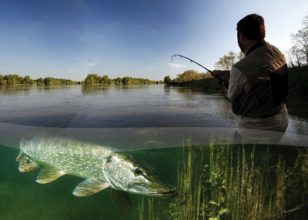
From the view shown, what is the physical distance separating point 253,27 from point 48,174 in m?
2.55

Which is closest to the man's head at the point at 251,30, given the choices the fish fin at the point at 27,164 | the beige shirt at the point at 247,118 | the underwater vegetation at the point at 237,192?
the beige shirt at the point at 247,118

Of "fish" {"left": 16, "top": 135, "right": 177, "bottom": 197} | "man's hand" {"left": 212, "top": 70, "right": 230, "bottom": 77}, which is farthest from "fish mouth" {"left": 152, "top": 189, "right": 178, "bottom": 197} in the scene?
"man's hand" {"left": 212, "top": 70, "right": 230, "bottom": 77}

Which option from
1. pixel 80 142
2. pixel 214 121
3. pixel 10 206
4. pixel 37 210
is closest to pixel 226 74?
pixel 80 142

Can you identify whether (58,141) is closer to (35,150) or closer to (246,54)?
(35,150)

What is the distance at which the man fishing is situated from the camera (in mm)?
2688

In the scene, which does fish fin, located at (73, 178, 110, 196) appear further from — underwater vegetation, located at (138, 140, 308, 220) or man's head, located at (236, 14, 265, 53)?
man's head, located at (236, 14, 265, 53)

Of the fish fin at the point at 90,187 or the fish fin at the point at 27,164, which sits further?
the fish fin at the point at 27,164

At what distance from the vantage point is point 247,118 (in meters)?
2.93

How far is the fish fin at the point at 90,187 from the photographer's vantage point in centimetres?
183

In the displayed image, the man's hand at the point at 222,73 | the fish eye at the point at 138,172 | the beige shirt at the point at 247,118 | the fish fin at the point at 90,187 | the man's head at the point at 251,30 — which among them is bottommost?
the fish fin at the point at 90,187

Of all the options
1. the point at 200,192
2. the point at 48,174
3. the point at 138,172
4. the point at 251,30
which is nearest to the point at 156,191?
the point at 138,172

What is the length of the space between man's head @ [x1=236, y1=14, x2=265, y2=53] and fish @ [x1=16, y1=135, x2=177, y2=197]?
76.2 inches

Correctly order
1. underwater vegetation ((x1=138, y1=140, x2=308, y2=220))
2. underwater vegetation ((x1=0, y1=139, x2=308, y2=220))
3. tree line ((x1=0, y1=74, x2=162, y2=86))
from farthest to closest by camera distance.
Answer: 1. tree line ((x1=0, y1=74, x2=162, y2=86))
2. underwater vegetation ((x1=0, y1=139, x2=308, y2=220))
3. underwater vegetation ((x1=138, y1=140, x2=308, y2=220))

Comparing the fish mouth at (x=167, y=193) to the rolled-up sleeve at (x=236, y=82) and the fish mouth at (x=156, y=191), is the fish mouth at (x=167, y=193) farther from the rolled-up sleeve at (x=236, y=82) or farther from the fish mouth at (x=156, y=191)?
the rolled-up sleeve at (x=236, y=82)
